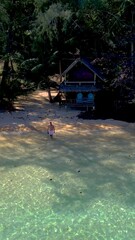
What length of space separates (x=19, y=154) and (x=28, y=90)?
459 inches

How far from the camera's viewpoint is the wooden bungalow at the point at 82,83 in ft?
85.1

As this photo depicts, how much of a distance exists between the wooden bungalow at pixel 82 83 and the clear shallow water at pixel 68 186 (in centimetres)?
484

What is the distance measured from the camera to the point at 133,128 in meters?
23.2

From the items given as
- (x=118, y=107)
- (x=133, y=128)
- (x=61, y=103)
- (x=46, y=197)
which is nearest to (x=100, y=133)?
(x=133, y=128)

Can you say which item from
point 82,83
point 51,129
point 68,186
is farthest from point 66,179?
point 82,83

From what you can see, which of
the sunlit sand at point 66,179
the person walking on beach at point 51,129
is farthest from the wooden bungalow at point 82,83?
the person walking on beach at point 51,129

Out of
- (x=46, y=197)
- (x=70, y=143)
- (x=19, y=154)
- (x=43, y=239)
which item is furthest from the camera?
(x=70, y=143)

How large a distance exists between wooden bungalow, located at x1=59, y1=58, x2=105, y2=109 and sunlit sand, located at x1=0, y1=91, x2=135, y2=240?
1.85 metres

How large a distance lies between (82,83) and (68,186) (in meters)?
12.7

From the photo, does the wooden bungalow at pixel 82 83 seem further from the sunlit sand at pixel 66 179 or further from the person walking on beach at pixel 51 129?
the person walking on beach at pixel 51 129

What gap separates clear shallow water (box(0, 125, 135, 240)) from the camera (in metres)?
12.4

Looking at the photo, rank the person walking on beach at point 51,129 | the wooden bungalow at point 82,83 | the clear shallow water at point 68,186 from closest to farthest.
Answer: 1. the clear shallow water at point 68,186
2. the person walking on beach at point 51,129
3. the wooden bungalow at point 82,83

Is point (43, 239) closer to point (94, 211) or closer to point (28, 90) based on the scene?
point (94, 211)

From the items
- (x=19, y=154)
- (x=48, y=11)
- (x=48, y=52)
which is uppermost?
(x=48, y=11)
